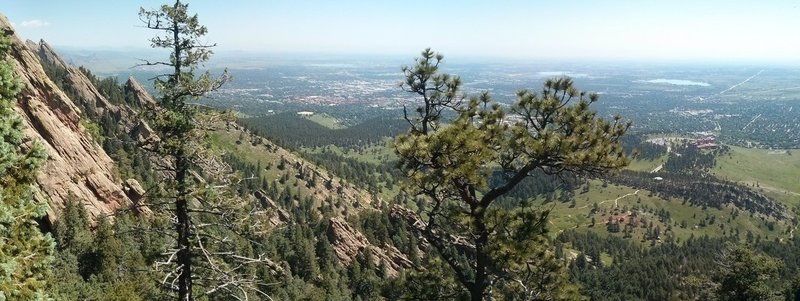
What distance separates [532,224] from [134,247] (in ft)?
204

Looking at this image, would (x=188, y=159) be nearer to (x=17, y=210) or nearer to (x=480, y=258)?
(x=17, y=210)

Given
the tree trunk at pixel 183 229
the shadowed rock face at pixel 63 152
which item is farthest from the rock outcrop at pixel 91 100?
the tree trunk at pixel 183 229

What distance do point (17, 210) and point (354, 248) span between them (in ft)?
359

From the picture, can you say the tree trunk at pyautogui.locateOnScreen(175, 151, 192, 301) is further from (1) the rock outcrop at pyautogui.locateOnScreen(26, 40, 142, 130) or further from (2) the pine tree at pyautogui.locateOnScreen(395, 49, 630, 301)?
(1) the rock outcrop at pyautogui.locateOnScreen(26, 40, 142, 130)

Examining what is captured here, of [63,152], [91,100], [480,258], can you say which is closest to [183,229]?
[480,258]

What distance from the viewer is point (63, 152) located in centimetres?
6519

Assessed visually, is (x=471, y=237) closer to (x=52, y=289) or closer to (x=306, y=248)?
(x=52, y=289)

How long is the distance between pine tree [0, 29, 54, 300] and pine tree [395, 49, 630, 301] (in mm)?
9688

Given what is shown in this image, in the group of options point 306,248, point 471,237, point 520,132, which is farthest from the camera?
point 306,248

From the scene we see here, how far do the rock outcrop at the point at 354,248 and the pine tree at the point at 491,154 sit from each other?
10095 cm

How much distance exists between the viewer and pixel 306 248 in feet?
348

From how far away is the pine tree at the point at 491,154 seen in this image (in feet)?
50.3

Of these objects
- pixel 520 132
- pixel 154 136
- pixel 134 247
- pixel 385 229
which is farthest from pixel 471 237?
pixel 385 229

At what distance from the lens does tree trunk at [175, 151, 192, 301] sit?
16547 millimetres
